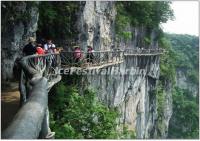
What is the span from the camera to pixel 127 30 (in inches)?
1194

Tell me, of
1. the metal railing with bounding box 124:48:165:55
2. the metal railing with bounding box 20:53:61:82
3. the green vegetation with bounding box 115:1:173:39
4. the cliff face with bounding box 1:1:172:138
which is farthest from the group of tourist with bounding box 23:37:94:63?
the green vegetation with bounding box 115:1:173:39

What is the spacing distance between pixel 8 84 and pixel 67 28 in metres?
5.26

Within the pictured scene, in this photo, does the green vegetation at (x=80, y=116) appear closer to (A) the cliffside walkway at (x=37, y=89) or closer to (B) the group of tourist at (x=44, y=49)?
(A) the cliffside walkway at (x=37, y=89)

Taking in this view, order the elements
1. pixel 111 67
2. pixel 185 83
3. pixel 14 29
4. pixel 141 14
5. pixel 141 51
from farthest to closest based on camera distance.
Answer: pixel 185 83 → pixel 141 14 → pixel 141 51 → pixel 111 67 → pixel 14 29

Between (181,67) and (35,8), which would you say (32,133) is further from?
(181,67)

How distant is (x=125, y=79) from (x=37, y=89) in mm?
19759

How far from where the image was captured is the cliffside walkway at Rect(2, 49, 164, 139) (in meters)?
4.95

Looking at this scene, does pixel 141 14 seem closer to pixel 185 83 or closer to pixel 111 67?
pixel 111 67

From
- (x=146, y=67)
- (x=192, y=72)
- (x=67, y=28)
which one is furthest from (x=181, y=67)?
Result: (x=67, y=28)

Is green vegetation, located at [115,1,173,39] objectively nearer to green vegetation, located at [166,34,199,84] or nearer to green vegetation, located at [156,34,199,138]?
green vegetation, located at [156,34,199,138]

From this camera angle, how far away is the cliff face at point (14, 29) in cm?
1262

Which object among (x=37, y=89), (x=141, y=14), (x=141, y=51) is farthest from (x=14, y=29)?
(x=141, y=14)

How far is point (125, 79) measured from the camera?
26.7 metres

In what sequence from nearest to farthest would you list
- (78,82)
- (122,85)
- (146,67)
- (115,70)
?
(78,82)
(115,70)
(122,85)
(146,67)
